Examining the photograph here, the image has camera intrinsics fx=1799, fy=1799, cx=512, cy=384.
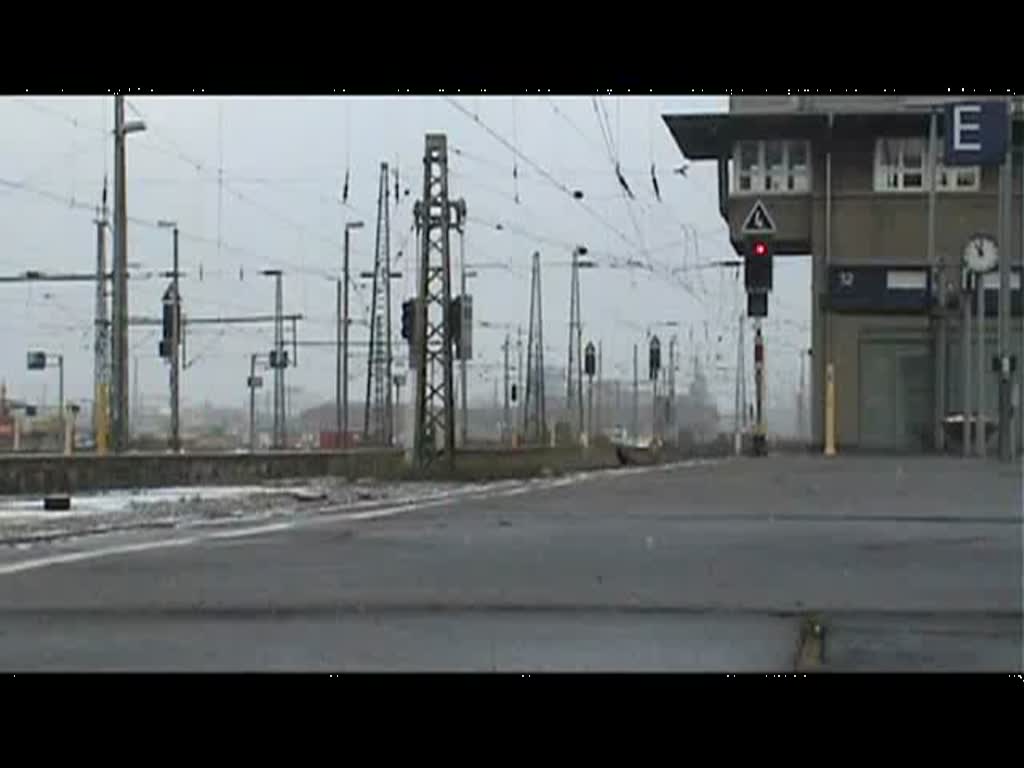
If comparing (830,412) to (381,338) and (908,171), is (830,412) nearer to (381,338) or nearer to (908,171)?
(908,171)

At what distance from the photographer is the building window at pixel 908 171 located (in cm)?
5300

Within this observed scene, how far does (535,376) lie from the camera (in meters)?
72.4

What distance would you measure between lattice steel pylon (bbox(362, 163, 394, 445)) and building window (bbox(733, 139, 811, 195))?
444 inches

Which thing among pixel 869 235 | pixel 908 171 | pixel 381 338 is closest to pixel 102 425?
pixel 381 338

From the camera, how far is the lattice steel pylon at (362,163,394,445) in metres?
51.6

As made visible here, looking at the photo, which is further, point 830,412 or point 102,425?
point 830,412

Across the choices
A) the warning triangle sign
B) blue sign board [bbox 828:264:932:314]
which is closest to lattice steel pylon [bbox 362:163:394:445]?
the warning triangle sign

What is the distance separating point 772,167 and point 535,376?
63.2ft

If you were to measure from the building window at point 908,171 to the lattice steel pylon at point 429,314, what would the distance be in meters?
15.8

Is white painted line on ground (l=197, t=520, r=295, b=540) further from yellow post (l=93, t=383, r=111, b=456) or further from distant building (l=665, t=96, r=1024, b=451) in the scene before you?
distant building (l=665, t=96, r=1024, b=451)

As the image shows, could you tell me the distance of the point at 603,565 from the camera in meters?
16.8

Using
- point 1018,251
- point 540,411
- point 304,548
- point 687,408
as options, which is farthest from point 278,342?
point 304,548
